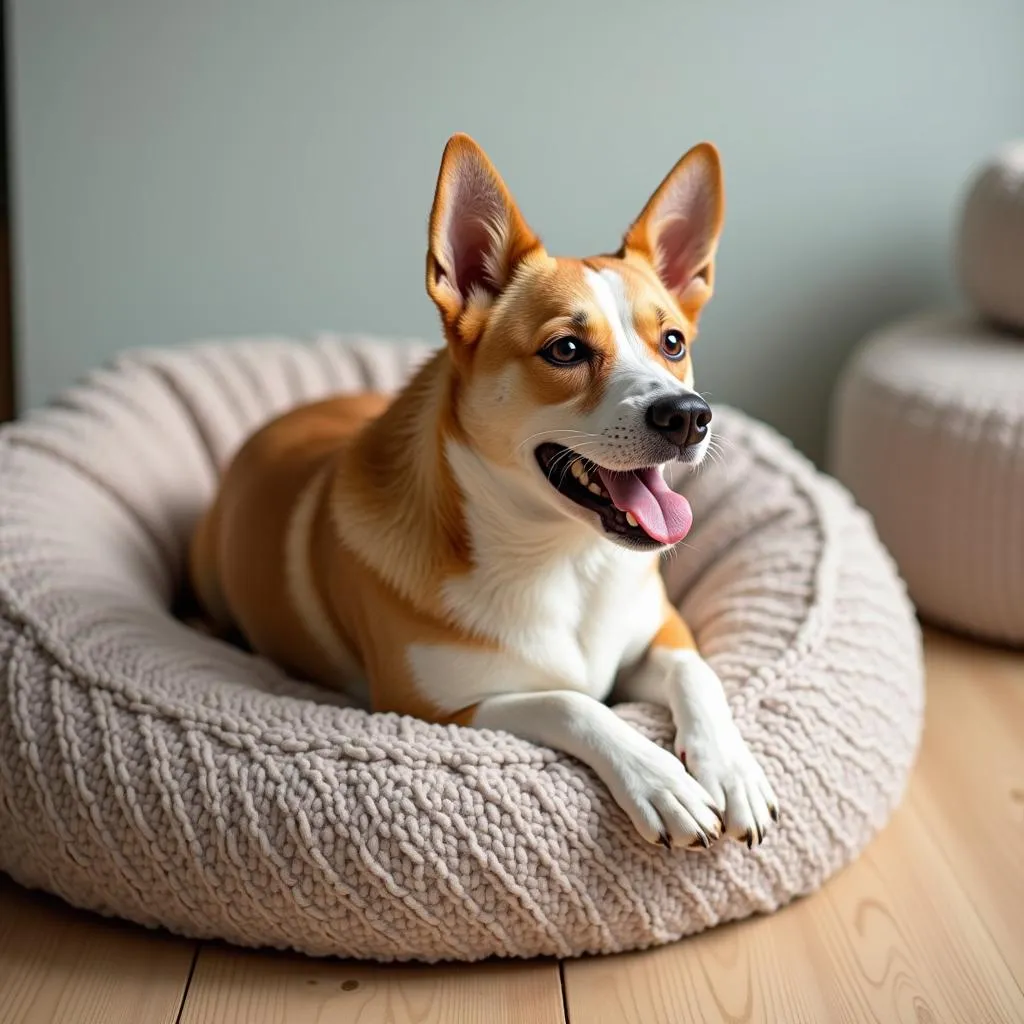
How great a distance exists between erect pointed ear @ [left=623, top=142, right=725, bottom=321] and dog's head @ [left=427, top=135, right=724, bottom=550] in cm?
4

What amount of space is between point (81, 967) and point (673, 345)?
990 millimetres

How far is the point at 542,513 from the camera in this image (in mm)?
1556

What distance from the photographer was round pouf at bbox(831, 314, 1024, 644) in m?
2.25

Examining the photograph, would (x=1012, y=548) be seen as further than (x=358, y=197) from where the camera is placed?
No

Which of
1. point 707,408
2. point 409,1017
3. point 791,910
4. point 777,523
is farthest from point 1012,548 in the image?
point 409,1017

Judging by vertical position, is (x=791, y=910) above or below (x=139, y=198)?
below

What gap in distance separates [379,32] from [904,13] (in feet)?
3.60

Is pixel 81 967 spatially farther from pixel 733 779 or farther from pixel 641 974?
pixel 733 779

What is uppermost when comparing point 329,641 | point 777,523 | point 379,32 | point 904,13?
point 904,13

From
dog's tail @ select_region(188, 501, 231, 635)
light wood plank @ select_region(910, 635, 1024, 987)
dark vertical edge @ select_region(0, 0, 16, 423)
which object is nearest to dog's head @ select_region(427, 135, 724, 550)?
light wood plank @ select_region(910, 635, 1024, 987)

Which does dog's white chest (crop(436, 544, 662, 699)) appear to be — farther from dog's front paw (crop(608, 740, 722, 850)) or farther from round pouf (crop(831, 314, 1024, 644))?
round pouf (crop(831, 314, 1024, 644))

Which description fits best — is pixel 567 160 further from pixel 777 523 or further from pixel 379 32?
pixel 777 523

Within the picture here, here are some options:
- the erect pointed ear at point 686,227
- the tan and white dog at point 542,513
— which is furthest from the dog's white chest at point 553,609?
the erect pointed ear at point 686,227

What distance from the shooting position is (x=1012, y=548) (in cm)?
226
